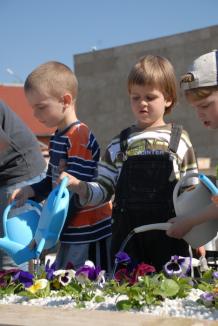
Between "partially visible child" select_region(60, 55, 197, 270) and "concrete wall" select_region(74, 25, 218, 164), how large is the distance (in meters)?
7.43

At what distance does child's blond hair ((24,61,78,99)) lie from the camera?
271cm

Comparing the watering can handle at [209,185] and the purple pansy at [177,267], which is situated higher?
the watering can handle at [209,185]

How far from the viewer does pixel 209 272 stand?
205cm

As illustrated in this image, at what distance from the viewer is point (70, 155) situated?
2.67 m

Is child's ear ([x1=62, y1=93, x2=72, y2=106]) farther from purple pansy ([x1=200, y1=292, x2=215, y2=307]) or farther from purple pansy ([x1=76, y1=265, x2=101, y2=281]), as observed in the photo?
purple pansy ([x1=200, y1=292, x2=215, y2=307])

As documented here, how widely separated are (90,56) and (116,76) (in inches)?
33.7

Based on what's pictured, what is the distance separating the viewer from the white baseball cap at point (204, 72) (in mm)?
2293

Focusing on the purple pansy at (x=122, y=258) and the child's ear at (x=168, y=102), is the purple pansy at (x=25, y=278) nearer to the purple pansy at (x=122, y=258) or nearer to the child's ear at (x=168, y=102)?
the purple pansy at (x=122, y=258)

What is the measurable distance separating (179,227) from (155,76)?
67cm

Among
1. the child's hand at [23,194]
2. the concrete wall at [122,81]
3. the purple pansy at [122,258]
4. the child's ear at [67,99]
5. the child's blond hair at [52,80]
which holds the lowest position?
the purple pansy at [122,258]

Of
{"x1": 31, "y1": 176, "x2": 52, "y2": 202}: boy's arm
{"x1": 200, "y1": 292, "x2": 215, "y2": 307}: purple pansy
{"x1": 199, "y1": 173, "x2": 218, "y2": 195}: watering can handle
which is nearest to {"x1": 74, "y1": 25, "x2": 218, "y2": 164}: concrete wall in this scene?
{"x1": 31, "y1": 176, "x2": 52, "y2": 202}: boy's arm

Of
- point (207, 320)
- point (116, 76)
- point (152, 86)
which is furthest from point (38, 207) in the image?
point (116, 76)

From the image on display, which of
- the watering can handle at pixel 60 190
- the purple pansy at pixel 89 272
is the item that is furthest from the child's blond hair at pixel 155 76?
the purple pansy at pixel 89 272

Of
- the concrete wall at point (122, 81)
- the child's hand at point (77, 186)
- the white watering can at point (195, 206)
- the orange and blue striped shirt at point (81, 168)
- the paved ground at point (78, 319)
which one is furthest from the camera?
the concrete wall at point (122, 81)
